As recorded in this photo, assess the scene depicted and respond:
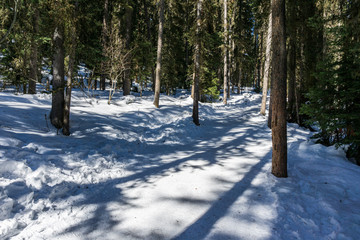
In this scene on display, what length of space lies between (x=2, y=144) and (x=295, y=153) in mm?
9143

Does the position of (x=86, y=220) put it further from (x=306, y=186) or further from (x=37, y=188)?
(x=306, y=186)

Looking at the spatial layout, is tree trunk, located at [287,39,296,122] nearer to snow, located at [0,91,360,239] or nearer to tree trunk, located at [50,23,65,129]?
snow, located at [0,91,360,239]

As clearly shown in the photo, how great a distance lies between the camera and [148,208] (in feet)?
12.4

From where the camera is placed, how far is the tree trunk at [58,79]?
7.62 metres

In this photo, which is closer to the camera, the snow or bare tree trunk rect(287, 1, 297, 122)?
the snow

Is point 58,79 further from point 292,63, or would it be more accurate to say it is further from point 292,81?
point 292,81

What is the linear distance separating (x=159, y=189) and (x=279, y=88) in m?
4.00

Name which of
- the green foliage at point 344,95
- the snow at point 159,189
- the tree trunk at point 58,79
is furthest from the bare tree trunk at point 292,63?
the tree trunk at point 58,79

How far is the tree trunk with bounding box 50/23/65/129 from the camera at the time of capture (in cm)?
762

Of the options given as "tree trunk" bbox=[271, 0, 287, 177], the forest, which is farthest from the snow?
"tree trunk" bbox=[271, 0, 287, 177]

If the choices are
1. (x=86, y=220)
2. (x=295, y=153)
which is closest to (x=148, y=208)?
(x=86, y=220)

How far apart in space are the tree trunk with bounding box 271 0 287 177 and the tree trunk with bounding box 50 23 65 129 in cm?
755

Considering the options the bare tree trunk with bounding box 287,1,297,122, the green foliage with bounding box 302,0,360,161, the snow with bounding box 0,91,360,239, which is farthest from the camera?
the bare tree trunk with bounding box 287,1,297,122

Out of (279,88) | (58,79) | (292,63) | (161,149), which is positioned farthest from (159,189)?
(292,63)
